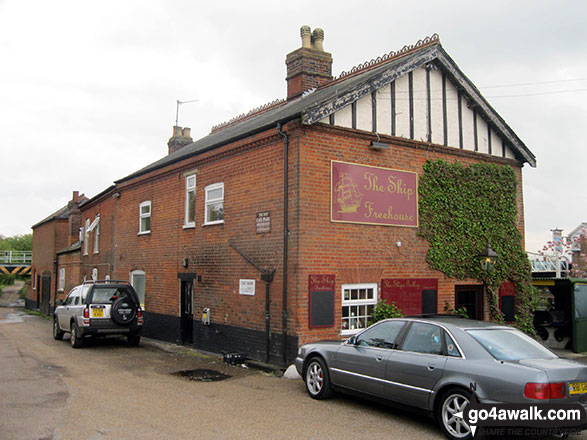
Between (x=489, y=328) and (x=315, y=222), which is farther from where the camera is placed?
(x=315, y=222)

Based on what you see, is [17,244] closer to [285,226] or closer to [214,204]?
[214,204]

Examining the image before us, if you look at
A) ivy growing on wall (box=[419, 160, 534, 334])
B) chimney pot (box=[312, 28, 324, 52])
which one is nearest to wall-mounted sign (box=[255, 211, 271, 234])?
ivy growing on wall (box=[419, 160, 534, 334])

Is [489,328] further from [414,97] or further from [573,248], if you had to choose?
[573,248]

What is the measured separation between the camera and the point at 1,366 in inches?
463

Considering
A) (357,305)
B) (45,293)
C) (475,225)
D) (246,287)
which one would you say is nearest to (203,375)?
(246,287)

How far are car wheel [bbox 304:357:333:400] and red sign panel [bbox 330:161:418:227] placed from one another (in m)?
3.68

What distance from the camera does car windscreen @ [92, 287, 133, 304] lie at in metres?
14.9

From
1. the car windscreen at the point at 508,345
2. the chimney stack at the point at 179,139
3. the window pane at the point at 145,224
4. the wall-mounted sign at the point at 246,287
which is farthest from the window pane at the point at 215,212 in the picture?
the chimney stack at the point at 179,139

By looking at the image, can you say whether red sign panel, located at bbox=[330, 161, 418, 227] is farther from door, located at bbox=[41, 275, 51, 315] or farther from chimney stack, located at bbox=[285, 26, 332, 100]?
door, located at bbox=[41, 275, 51, 315]

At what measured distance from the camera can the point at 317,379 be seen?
8.56m

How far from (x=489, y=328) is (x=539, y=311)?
9554 millimetres

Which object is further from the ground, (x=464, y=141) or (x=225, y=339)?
(x=464, y=141)

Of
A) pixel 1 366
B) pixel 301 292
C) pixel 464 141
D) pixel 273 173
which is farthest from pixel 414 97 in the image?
pixel 1 366

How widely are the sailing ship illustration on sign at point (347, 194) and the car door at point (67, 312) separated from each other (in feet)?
29.5
